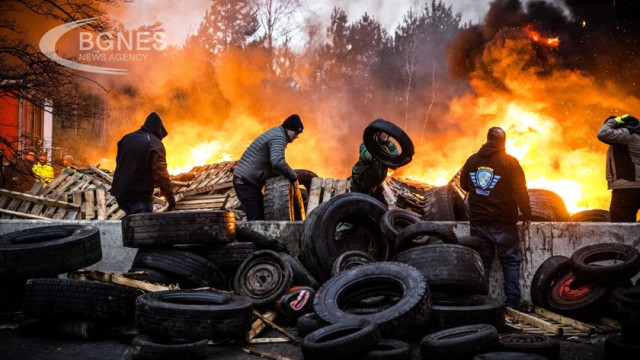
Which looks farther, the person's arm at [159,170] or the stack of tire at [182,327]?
the person's arm at [159,170]

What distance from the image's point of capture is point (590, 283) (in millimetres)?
5773

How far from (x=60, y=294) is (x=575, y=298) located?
18.2 feet

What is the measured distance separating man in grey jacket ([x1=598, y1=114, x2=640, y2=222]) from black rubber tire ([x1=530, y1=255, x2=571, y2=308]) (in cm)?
219

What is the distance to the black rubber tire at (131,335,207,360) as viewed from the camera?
4.11m

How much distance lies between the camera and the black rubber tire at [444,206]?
8305 millimetres

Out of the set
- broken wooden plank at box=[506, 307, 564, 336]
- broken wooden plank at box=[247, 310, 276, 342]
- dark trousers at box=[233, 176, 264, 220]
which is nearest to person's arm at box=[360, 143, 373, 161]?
dark trousers at box=[233, 176, 264, 220]

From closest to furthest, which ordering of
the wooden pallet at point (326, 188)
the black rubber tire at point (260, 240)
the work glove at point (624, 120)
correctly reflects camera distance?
the black rubber tire at point (260, 240) → the work glove at point (624, 120) → the wooden pallet at point (326, 188)

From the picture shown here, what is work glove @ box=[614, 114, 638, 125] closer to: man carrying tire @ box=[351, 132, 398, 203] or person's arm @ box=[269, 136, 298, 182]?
man carrying tire @ box=[351, 132, 398, 203]

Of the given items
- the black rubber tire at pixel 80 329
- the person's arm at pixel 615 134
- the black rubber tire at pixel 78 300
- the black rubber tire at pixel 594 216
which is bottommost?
the black rubber tire at pixel 80 329

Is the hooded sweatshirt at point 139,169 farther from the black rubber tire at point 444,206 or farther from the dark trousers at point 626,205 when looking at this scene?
the dark trousers at point 626,205

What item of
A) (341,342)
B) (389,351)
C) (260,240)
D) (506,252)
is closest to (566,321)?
(506,252)

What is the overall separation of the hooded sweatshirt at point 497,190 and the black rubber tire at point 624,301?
1423 mm

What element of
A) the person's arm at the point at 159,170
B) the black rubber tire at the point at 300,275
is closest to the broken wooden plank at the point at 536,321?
the black rubber tire at the point at 300,275

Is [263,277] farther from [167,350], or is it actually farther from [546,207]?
[546,207]
